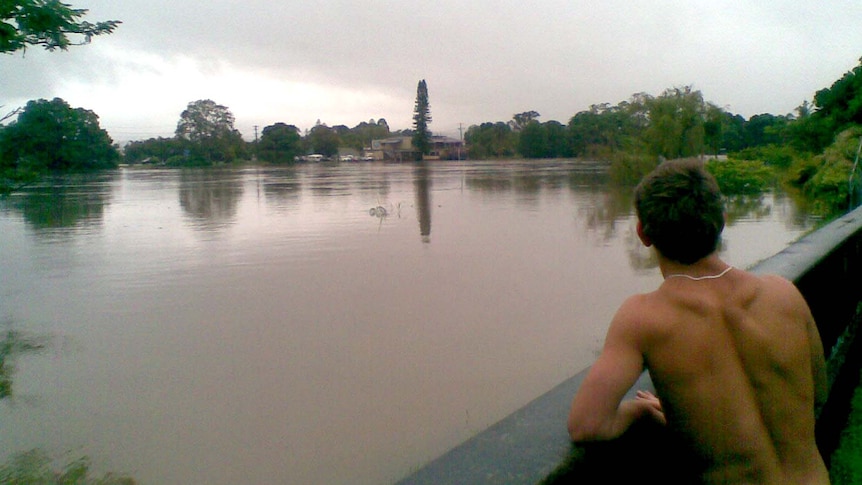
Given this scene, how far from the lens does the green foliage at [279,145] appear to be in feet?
346

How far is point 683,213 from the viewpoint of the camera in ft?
5.97

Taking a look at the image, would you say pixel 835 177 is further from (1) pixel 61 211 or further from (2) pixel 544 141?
(2) pixel 544 141

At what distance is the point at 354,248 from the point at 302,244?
1721 mm

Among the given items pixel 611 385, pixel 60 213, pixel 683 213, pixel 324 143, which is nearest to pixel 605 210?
pixel 60 213

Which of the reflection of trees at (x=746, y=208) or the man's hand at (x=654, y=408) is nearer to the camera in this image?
the man's hand at (x=654, y=408)

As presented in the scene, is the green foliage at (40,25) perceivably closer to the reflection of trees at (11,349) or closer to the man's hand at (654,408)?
the reflection of trees at (11,349)

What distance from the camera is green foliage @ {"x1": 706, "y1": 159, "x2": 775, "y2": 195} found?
32375 millimetres

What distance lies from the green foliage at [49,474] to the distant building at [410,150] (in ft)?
346

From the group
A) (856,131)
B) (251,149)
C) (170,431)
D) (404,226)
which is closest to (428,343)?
(170,431)

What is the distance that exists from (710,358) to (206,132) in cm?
10541

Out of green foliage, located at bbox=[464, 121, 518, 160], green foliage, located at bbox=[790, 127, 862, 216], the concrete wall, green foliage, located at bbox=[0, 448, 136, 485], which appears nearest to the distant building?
green foliage, located at bbox=[464, 121, 518, 160]

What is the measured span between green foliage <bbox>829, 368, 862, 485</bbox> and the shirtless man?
1597 mm

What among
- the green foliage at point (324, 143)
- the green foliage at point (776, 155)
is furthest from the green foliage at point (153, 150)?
the green foliage at point (776, 155)

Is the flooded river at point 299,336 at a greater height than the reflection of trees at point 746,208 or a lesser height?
lesser
